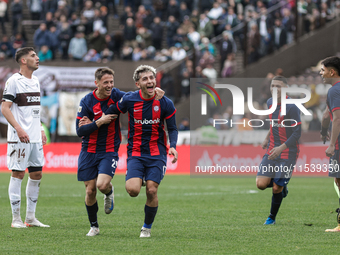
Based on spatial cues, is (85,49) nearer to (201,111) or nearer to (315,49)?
(201,111)

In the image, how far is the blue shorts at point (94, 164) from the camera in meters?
7.58

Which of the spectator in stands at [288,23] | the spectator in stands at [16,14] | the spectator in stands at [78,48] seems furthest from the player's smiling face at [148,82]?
the spectator in stands at [16,14]

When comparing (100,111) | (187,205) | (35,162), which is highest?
(100,111)

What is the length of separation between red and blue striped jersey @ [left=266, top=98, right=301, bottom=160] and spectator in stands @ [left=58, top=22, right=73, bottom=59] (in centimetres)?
1675

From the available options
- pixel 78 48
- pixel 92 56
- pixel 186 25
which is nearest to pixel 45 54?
pixel 78 48

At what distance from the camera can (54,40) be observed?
24641mm

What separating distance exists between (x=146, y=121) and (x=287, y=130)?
7.89ft

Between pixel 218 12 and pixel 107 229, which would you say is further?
pixel 218 12

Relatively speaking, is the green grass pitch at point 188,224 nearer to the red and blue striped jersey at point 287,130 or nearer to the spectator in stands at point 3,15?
the red and blue striped jersey at point 287,130

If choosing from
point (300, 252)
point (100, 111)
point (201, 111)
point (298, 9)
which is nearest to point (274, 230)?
point (300, 252)

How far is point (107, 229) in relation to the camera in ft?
26.6

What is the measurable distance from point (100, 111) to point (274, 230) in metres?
2.85

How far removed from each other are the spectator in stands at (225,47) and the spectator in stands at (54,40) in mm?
7207

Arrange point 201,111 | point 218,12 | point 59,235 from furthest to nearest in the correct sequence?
1. point 218,12
2. point 201,111
3. point 59,235
